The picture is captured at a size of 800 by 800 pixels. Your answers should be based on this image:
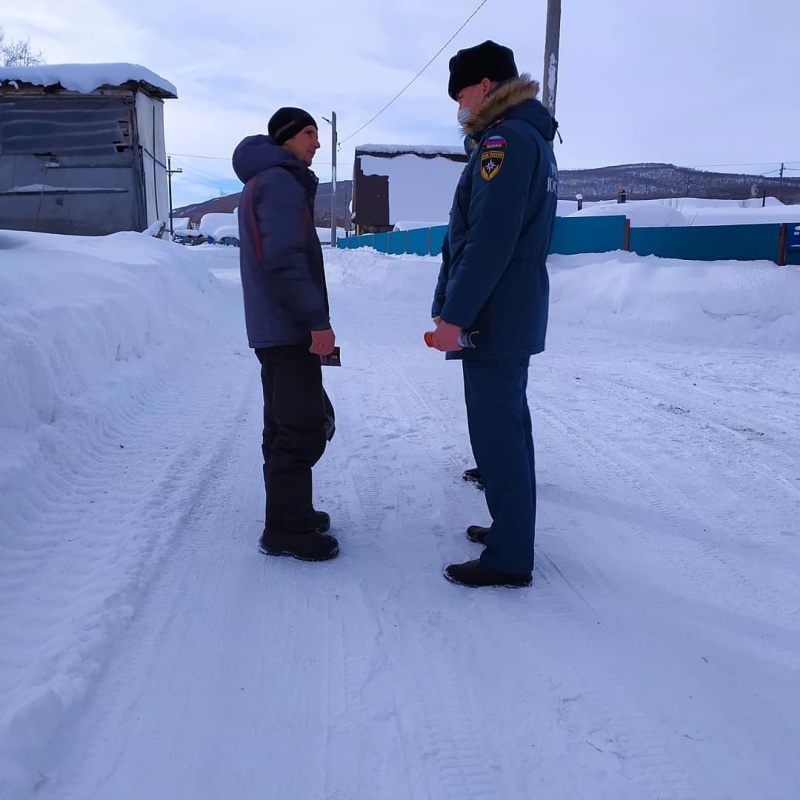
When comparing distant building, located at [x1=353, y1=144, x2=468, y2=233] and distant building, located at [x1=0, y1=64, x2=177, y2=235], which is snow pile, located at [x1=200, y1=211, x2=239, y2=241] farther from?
distant building, located at [x1=0, y1=64, x2=177, y2=235]

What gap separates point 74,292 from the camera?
5.02 m

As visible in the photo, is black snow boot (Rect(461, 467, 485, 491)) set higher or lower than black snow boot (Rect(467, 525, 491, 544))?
higher

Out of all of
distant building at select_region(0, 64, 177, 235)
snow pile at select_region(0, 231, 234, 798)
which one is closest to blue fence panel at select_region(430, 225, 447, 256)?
distant building at select_region(0, 64, 177, 235)

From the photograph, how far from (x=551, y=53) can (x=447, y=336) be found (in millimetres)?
11368

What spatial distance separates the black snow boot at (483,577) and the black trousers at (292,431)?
25.4 inches

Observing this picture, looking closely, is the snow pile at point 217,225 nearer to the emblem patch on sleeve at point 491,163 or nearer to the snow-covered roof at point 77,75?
the snow-covered roof at point 77,75

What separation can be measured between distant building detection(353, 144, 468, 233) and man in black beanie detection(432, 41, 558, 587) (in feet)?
115

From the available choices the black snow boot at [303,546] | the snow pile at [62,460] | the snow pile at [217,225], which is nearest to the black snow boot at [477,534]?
the black snow boot at [303,546]

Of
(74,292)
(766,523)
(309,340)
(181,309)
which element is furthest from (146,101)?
(766,523)

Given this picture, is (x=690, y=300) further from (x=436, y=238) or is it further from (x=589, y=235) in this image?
(x=436, y=238)

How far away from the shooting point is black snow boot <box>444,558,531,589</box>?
239cm

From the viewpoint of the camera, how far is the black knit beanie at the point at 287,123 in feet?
8.06

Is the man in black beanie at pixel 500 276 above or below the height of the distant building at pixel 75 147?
below

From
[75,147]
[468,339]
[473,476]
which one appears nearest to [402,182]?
[75,147]
